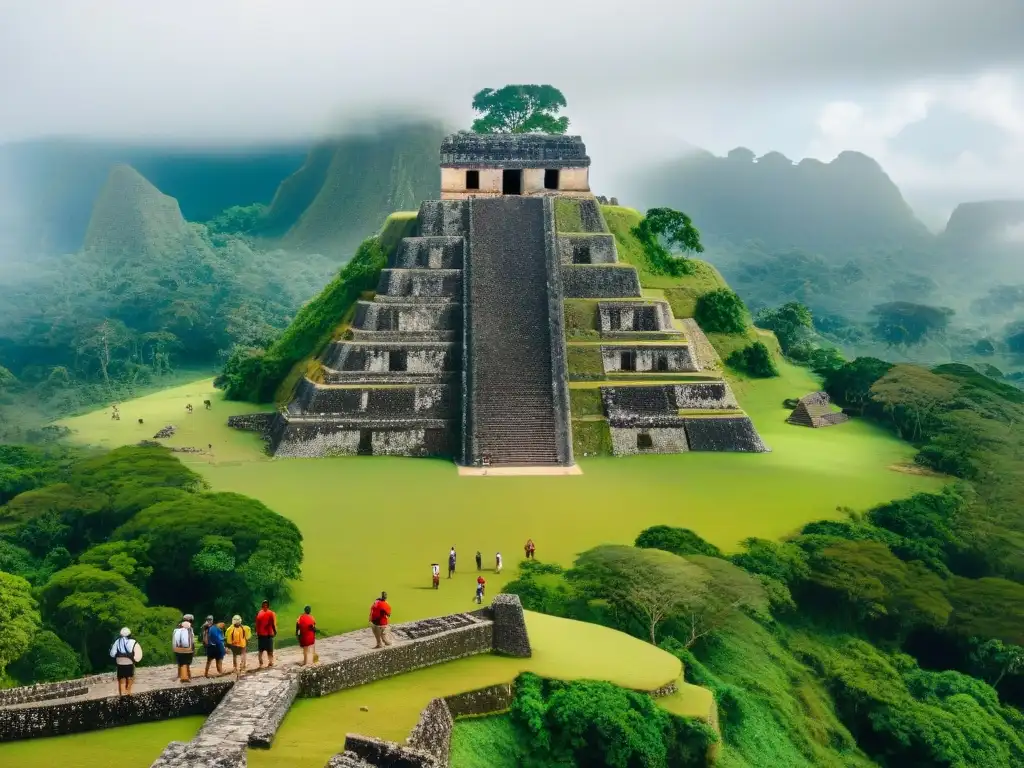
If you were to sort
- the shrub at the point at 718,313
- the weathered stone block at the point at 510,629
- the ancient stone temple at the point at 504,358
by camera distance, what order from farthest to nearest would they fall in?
the shrub at the point at 718,313 < the ancient stone temple at the point at 504,358 < the weathered stone block at the point at 510,629

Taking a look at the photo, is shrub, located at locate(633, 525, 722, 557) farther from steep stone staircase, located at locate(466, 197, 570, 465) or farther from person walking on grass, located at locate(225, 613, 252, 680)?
person walking on grass, located at locate(225, 613, 252, 680)

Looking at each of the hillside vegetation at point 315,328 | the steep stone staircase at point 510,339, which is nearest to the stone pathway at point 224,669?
the steep stone staircase at point 510,339

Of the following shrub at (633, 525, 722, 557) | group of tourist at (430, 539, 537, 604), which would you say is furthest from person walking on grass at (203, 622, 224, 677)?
shrub at (633, 525, 722, 557)

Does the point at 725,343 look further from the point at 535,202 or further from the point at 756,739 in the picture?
the point at 756,739

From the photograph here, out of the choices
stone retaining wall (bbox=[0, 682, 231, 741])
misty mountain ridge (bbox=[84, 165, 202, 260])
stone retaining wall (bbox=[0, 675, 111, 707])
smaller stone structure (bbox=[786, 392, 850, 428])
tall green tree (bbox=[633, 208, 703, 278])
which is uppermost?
misty mountain ridge (bbox=[84, 165, 202, 260])

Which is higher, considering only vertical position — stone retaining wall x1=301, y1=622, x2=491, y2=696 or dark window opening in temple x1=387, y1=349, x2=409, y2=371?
dark window opening in temple x1=387, y1=349, x2=409, y2=371

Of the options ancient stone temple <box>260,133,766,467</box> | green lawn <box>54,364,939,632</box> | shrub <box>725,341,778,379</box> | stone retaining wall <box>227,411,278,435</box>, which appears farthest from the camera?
shrub <box>725,341,778,379</box>

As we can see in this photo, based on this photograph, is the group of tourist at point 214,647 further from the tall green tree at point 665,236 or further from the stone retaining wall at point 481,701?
the tall green tree at point 665,236
